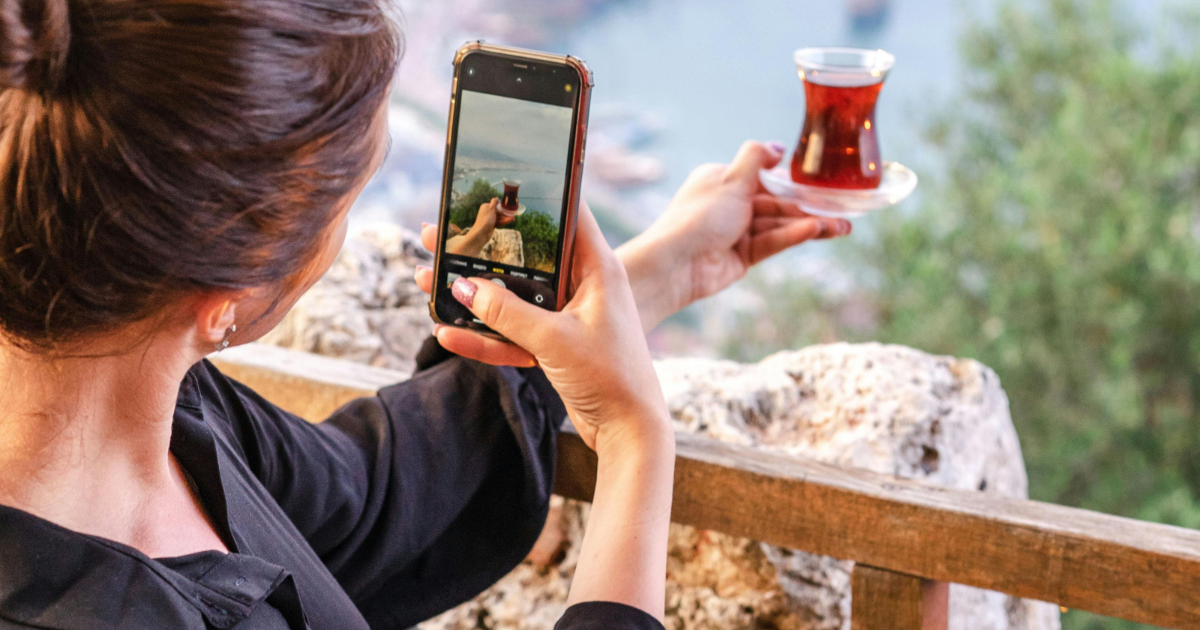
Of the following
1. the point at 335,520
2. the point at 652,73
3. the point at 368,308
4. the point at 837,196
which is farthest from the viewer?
the point at 652,73

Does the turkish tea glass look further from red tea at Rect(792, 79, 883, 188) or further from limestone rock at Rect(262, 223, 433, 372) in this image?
limestone rock at Rect(262, 223, 433, 372)

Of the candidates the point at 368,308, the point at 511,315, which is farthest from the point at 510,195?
the point at 368,308

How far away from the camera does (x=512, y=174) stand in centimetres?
76

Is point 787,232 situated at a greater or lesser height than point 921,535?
greater

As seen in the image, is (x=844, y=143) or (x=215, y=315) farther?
(x=844, y=143)

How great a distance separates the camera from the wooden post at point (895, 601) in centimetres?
87

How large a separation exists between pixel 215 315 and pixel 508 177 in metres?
0.27

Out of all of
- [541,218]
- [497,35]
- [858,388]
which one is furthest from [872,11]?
[541,218]

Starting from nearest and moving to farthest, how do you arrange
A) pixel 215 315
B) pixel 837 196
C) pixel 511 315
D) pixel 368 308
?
pixel 215 315 → pixel 511 315 → pixel 837 196 → pixel 368 308

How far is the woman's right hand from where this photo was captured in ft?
2.33

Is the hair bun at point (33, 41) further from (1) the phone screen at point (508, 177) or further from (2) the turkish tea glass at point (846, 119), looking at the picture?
(2) the turkish tea glass at point (846, 119)

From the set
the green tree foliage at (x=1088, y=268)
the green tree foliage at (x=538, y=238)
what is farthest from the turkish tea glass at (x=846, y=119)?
the green tree foliage at (x=1088, y=268)

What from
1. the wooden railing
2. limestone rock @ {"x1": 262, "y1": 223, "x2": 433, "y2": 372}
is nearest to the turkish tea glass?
the wooden railing

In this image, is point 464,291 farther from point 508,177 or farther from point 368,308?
point 368,308
